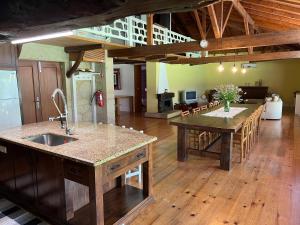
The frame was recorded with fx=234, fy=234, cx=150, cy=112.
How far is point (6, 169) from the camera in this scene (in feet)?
9.79

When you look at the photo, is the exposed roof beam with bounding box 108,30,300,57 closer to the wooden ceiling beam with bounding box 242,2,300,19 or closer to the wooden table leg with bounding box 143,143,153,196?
the wooden ceiling beam with bounding box 242,2,300,19

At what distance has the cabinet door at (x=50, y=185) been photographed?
2334mm

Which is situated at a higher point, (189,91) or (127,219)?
(189,91)

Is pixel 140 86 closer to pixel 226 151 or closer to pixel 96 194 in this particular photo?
pixel 226 151

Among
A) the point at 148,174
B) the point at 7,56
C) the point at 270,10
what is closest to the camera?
the point at 148,174

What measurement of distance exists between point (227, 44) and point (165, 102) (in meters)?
5.15

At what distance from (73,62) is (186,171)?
336cm

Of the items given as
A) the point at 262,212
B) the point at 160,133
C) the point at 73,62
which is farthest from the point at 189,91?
the point at 262,212

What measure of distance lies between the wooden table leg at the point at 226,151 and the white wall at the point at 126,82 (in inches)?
298

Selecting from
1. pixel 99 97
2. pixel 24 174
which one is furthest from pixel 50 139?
pixel 99 97

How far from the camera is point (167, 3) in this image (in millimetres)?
783

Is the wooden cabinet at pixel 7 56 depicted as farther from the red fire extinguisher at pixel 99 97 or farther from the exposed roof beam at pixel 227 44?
the exposed roof beam at pixel 227 44

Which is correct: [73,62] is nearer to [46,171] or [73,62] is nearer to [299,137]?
[46,171]

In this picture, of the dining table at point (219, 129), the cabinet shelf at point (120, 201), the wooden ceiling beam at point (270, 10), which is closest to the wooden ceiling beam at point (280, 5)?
the wooden ceiling beam at point (270, 10)
